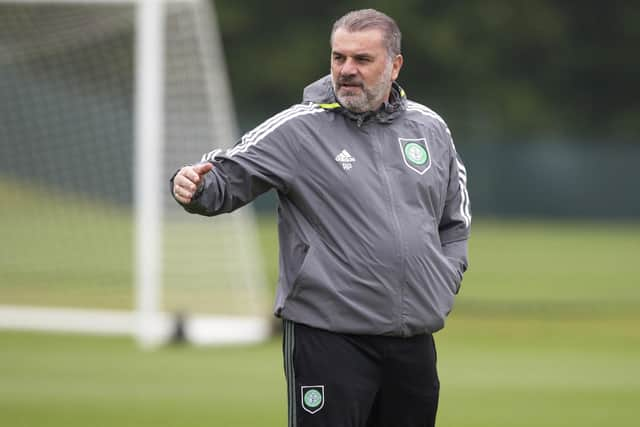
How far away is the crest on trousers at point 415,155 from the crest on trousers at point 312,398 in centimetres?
84

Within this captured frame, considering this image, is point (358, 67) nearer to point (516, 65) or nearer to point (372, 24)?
point (372, 24)

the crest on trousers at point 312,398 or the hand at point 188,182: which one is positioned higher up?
the hand at point 188,182

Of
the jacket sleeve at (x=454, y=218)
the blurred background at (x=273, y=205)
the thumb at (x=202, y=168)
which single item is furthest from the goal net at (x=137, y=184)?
the thumb at (x=202, y=168)

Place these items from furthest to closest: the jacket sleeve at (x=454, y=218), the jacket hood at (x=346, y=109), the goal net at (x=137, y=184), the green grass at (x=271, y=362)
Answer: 1. the goal net at (x=137, y=184)
2. the green grass at (x=271, y=362)
3. the jacket sleeve at (x=454, y=218)
4. the jacket hood at (x=346, y=109)

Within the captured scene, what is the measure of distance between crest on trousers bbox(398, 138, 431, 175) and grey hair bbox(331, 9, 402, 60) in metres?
0.31

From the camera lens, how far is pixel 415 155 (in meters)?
4.75

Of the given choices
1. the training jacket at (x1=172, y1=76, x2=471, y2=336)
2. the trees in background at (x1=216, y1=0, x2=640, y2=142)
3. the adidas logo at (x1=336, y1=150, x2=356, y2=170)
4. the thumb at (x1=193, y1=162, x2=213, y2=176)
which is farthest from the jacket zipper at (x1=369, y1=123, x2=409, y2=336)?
the trees in background at (x1=216, y1=0, x2=640, y2=142)

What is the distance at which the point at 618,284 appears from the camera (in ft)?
59.5

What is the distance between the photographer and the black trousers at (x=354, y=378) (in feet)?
15.1

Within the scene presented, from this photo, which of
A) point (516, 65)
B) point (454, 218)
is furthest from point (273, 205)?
point (454, 218)

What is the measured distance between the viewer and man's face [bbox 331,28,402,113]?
15.3 ft

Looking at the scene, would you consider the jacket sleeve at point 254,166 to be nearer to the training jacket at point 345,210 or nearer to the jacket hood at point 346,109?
the training jacket at point 345,210

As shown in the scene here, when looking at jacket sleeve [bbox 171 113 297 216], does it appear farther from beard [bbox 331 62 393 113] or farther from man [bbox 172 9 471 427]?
beard [bbox 331 62 393 113]

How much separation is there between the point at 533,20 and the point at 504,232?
39.9 ft
